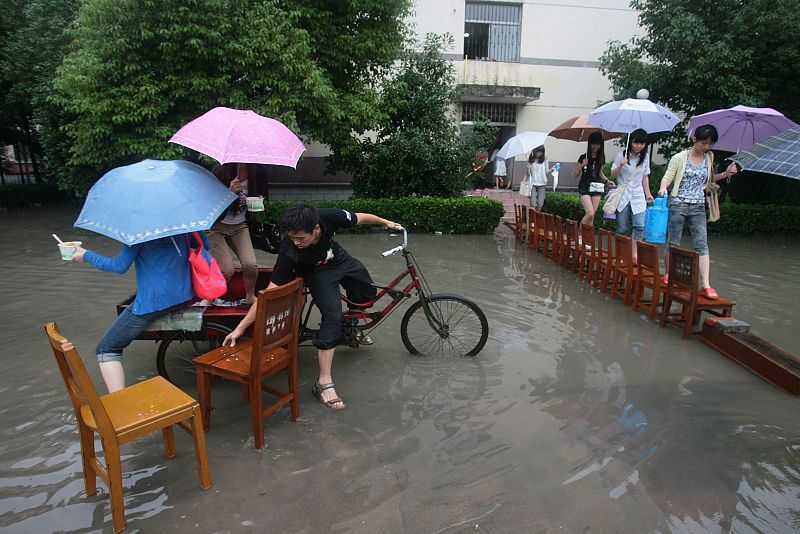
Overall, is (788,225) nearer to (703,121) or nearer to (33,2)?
(703,121)

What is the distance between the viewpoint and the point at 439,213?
37.0 ft

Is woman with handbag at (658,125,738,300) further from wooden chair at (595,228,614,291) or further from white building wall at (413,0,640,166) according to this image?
white building wall at (413,0,640,166)

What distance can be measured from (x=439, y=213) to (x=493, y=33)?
9.70 metres

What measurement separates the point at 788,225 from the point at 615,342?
9.72m

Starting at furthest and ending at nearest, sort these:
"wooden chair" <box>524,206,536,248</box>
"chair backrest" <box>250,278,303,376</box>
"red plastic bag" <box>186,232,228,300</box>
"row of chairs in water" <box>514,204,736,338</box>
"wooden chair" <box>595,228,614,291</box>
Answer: "wooden chair" <box>524,206,536,248</box> → "wooden chair" <box>595,228,614,291</box> → "row of chairs in water" <box>514,204,736,338</box> → "red plastic bag" <box>186,232,228,300</box> → "chair backrest" <box>250,278,303,376</box>

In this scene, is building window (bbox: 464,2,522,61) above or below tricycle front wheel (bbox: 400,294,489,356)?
above

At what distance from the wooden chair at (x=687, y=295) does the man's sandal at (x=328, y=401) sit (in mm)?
3588

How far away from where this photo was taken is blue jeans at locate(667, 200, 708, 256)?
549 cm

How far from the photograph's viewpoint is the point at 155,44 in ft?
27.8

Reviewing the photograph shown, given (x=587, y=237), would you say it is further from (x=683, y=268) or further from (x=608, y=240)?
(x=683, y=268)

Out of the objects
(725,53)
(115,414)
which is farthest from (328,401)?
(725,53)

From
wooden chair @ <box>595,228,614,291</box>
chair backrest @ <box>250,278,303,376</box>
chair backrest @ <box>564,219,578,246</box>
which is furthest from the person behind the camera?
chair backrest @ <box>564,219,578,246</box>

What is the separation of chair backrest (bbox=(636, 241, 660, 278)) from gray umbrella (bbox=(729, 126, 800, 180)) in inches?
52.6

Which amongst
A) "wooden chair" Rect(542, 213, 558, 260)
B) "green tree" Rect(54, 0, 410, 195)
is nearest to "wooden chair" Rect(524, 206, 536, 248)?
"wooden chair" Rect(542, 213, 558, 260)
